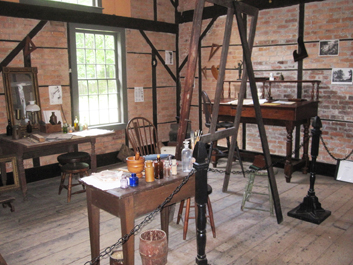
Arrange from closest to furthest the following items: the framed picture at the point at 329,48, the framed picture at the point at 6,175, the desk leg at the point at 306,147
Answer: the framed picture at the point at 6,175 < the framed picture at the point at 329,48 < the desk leg at the point at 306,147

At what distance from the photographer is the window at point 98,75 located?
6055 mm

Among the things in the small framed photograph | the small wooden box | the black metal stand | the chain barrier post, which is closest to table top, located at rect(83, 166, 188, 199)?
the chain barrier post

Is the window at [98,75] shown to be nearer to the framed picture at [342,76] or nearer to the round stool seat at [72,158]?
the round stool seat at [72,158]

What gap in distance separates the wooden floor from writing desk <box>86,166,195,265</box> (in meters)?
0.67

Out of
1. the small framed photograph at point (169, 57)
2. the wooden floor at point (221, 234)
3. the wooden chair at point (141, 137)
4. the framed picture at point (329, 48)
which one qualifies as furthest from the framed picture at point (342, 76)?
the small framed photograph at point (169, 57)

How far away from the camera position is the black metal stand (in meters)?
4.02

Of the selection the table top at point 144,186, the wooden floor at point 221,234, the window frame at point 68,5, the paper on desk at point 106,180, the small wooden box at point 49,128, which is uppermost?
the window frame at point 68,5

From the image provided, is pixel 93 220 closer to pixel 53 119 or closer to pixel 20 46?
pixel 53 119

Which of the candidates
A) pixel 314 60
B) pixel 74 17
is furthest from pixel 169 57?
pixel 314 60

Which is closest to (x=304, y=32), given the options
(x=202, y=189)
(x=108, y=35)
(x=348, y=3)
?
(x=348, y=3)

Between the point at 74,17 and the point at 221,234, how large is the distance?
171 inches

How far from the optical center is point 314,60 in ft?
18.8

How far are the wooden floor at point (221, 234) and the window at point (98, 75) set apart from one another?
1.96 m

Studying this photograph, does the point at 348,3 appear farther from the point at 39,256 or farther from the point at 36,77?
the point at 39,256
